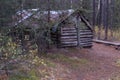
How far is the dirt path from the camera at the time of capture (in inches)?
403

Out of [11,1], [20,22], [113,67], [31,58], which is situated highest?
[11,1]

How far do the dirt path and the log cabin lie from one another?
425 millimetres

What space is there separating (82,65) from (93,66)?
474mm

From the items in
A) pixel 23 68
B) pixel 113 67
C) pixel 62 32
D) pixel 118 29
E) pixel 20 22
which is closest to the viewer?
pixel 23 68

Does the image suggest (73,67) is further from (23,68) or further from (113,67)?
(23,68)

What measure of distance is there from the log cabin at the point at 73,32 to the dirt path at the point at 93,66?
0.42 meters

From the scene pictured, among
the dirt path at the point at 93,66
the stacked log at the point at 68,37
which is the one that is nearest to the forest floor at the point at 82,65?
the dirt path at the point at 93,66

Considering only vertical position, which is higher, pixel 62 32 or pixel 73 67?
pixel 62 32

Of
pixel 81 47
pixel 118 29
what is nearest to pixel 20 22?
pixel 81 47

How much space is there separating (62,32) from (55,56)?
2140mm

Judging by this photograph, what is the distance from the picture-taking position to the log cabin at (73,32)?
13.3m

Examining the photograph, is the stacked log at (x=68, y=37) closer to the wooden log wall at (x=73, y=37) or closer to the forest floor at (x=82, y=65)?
the wooden log wall at (x=73, y=37)

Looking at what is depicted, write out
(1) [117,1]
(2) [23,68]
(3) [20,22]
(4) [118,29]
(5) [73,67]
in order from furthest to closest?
(1) [117,1]
(4) [118,29]
(5) [73,67]
(3) [20,22]
(2) [23,68]

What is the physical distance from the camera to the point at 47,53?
1229 cm
